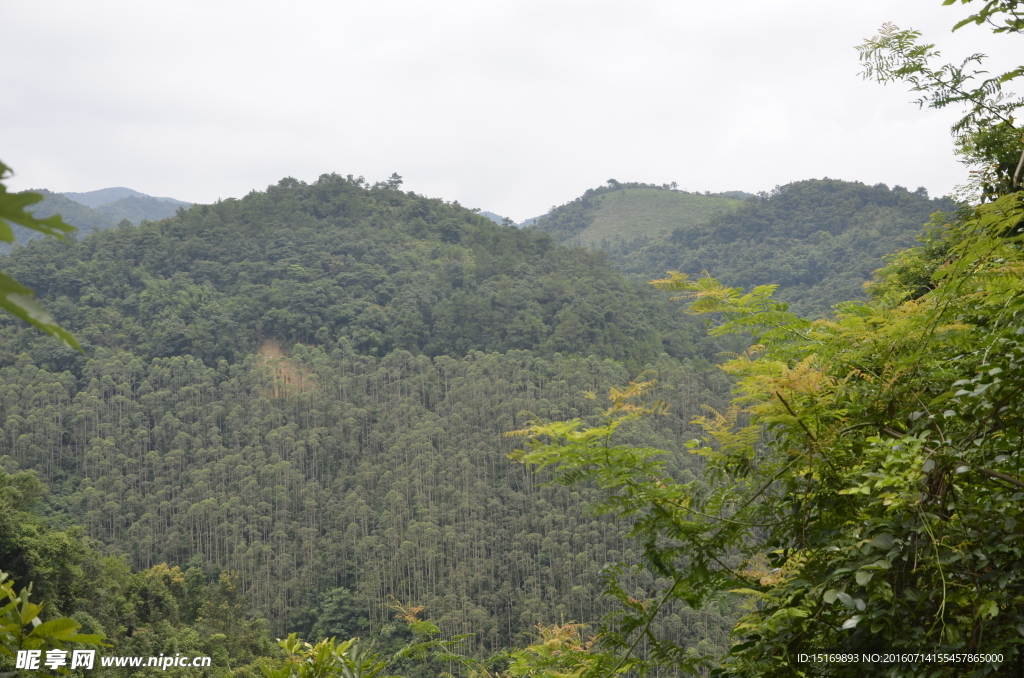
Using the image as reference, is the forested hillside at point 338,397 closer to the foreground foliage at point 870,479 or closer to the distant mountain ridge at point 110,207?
the foreground foliage at point 870,479

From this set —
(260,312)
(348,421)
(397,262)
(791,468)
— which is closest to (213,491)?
(348,421)

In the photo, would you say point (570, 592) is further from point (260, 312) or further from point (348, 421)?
point (260, 312)

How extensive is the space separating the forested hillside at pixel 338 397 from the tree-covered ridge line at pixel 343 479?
0.08 m

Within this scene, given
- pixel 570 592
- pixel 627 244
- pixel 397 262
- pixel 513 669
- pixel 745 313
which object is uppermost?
pixel 627 244

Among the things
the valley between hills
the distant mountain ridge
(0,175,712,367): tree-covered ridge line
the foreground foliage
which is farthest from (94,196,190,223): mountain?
the foreground foliage

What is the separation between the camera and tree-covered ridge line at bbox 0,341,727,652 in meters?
20.1

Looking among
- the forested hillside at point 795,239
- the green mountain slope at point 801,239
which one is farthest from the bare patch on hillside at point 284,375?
the green mountain slope at point 801,239

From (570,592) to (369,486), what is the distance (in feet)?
27.1

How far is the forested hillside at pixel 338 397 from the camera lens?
20656 mm

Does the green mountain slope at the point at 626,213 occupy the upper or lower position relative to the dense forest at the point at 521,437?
upper

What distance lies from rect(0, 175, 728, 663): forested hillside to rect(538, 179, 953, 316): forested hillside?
33.3 ft

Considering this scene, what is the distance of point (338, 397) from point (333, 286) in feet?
27.4

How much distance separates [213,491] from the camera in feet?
74.1

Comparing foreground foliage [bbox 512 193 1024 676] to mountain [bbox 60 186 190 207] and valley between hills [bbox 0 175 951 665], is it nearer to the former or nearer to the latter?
valley between hills [bbox 0 175 951 665]
